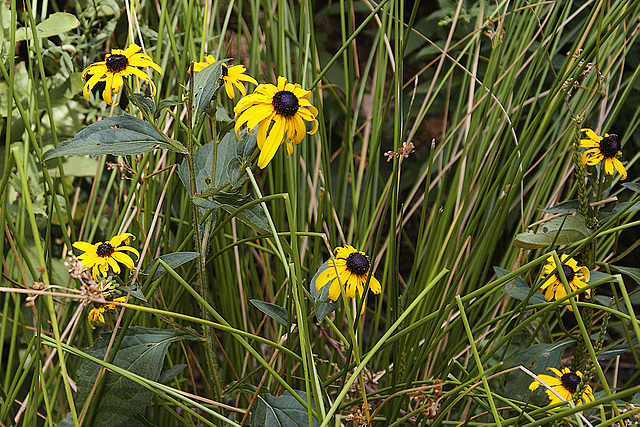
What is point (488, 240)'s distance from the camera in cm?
68

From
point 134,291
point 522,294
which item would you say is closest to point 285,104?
point 134,291

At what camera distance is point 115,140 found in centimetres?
45

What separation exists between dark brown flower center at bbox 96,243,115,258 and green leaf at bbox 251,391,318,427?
217 mm

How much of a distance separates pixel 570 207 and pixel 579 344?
164 millimetres

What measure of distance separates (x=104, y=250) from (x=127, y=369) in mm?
124

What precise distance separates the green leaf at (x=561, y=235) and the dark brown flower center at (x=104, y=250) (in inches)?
18.8

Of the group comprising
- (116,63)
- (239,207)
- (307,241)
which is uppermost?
(116,63)

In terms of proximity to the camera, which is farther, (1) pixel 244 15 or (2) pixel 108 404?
(1) pixel 244 15

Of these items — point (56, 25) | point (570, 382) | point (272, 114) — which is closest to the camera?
point (272, 114)

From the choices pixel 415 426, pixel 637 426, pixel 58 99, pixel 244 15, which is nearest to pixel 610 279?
pixel 637 426

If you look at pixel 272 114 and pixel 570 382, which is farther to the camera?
pixel 570 382

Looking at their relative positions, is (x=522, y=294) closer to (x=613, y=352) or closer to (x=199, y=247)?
(x=613, y=352)

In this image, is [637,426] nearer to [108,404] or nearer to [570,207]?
[570,207]

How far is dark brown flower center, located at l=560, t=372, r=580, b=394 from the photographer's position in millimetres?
556
